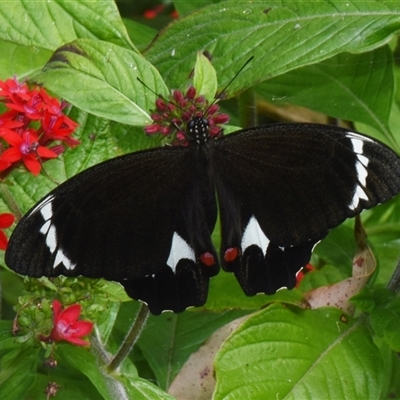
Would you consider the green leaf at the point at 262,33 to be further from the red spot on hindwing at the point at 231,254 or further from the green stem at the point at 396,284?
the green stem at the point at 396,284

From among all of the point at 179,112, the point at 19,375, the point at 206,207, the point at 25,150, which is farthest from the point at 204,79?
the point at 19,375

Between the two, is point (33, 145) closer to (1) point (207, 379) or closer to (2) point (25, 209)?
(2) point (25, 209)

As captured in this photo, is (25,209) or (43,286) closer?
(43,286)

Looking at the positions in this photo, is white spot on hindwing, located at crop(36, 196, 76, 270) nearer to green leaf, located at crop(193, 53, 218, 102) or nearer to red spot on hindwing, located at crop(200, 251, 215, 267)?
red spot on hindwing, located at crop(200, 251, 215, 267)

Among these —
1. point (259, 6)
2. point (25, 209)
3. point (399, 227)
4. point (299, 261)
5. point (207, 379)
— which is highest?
point (259, 6)

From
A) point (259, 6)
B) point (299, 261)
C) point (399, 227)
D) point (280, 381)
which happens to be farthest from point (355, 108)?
point (280, 381)

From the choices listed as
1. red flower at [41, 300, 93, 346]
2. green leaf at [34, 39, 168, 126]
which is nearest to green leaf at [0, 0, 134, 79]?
green leaf at [34, 39, 168, 126]

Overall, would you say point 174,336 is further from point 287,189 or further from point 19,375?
point 287,189

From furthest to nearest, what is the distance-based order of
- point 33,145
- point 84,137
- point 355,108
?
point 355,108, point 84,137, point 33,145
